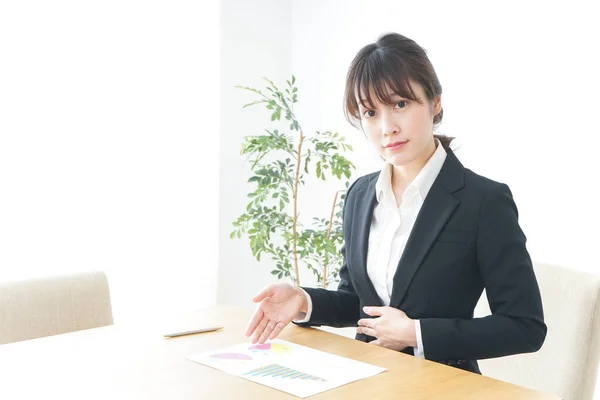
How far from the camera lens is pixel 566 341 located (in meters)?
1.68

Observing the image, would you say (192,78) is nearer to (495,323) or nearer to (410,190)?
(410,190)

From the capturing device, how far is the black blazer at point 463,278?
1.48m

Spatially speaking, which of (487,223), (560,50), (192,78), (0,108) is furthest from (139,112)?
Answer: (487,223)

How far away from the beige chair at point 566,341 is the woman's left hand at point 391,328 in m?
0.41

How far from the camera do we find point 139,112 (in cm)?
323

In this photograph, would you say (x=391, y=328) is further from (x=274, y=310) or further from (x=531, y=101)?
(x=531, y=101)

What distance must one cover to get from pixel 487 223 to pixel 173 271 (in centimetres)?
214

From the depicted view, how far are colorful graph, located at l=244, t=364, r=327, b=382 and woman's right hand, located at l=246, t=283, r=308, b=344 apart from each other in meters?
0.18

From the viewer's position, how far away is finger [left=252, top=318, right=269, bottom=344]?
1.50 m

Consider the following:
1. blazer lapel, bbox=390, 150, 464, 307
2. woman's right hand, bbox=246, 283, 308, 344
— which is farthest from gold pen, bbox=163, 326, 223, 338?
→ blazer lapel, bbox=390, 150, 464, 307

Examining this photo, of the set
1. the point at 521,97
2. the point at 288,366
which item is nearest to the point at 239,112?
the point at 521,97

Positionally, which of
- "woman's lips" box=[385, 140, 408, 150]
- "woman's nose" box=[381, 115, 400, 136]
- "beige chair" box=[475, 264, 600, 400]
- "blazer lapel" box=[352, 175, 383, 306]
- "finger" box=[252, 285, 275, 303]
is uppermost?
"woman's nose" box=[381, 115, 400, 136]

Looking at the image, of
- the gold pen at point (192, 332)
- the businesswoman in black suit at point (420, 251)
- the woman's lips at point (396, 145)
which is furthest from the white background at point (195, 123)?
the gold pen at point (192, 332)

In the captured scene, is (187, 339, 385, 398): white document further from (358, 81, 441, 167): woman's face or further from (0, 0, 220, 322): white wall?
(0, 0, 220, 322): white wall
